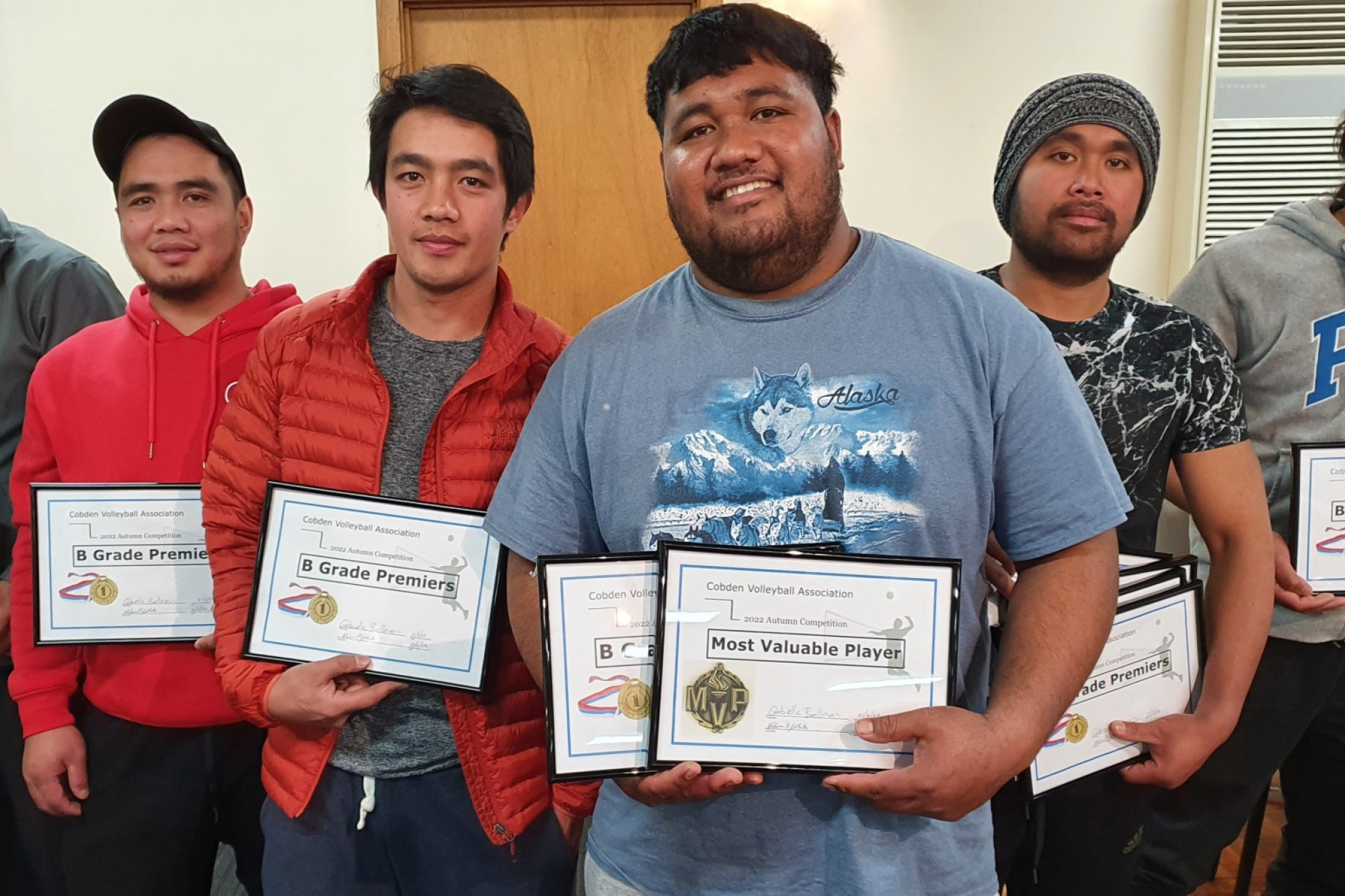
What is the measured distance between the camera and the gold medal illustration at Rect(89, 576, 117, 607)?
165cm

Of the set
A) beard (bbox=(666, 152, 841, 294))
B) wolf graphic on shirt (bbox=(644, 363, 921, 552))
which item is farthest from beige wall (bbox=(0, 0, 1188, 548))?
wolf graphic on shirt (bbox=(644, 363, 921, 552))

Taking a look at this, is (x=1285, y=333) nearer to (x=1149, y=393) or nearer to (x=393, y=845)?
(x=1149, y=393)

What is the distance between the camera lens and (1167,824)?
1.92 metres

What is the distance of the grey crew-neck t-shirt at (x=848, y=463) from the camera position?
1104 millimetres

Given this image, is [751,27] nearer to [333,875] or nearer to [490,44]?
[333,875]

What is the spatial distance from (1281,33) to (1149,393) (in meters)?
1.99

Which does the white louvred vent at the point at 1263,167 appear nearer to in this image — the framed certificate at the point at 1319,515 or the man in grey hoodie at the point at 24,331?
the framed certificate at the point at 1319,515

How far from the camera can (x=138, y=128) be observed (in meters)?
1.82

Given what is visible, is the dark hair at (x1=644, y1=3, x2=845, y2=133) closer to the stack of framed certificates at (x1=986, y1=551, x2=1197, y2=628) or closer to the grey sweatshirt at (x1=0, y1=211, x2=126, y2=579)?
the stack of framed certificates at (x1=986, y1=551, x2=1197, y2=628)

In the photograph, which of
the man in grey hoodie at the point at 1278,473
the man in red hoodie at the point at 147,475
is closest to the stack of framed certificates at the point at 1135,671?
the man in grey hoodie at the point at 1278,473

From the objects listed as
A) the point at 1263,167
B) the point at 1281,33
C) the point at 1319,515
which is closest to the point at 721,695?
the point at 1319,515

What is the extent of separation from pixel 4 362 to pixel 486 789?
1.56m

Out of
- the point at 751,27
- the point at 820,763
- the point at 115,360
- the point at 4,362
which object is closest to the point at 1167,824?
the point at 820,763

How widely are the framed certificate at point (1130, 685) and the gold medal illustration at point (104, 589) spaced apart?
1.65 m
